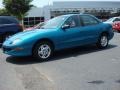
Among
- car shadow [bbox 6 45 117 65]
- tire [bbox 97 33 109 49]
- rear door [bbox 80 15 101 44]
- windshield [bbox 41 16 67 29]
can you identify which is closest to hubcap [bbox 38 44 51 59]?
car shadow [bbox 6 45 117 65]

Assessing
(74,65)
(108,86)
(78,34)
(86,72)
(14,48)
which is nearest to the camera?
(108,86)

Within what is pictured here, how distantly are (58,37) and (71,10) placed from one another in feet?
172

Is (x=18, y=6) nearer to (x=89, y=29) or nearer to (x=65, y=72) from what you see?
(x=89, y=29)

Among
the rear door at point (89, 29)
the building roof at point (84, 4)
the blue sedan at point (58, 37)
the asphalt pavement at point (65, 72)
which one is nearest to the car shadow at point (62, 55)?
the asphalt pavement at point (65, 72)

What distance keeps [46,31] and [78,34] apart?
138 cm

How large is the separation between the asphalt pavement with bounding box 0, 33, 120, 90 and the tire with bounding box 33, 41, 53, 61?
0.21 metres

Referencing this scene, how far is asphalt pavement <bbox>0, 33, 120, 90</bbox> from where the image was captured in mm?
7312

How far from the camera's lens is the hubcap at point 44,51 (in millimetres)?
10617

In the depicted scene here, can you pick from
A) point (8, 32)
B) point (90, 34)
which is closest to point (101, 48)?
point (90, 34)

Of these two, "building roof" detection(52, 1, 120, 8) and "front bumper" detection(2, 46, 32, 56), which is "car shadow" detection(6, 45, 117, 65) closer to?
"front bumper" detection(2, 46, 32, 56)

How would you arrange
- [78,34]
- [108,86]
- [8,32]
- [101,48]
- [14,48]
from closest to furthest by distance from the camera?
[108,86] → [14,48] → [78,34] → [101,48] → [8,32]

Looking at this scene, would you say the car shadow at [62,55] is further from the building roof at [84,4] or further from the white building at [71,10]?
the building roof at [84,4]

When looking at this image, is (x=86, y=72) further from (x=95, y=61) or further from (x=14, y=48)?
(x=14, y=48)

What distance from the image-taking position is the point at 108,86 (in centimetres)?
711
